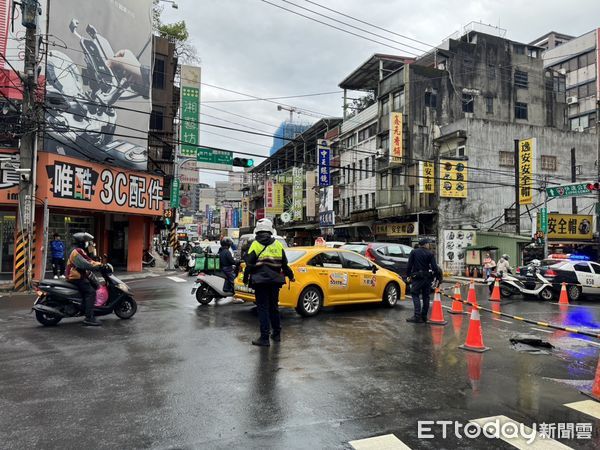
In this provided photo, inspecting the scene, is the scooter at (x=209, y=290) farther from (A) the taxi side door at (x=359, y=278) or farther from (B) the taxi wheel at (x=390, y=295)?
(B) the taxi wheel at (x=390, y=295)

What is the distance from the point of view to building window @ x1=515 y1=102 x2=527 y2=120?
1555 inches

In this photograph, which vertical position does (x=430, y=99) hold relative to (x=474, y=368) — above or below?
above

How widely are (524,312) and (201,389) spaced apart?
32.7ft

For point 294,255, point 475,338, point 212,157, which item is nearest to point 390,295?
point 294,255

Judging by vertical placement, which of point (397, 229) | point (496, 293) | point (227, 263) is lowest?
point (496, 293)

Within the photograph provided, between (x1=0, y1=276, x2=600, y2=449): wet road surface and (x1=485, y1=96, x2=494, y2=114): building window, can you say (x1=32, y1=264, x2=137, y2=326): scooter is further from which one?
(x1=485, y1=96, x2=494, y2=114): building window

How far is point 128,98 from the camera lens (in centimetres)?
2241

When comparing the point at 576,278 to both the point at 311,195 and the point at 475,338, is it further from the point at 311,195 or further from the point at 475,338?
the point at 311,195

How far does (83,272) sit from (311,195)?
3906 cm

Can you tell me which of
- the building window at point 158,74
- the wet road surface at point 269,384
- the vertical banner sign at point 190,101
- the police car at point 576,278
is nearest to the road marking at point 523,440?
the wet road surface at point 269,384

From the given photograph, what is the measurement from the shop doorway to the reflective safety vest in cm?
1736

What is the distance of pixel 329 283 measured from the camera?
10227 mm

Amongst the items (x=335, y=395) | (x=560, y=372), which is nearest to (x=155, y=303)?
(x=335, y=395)

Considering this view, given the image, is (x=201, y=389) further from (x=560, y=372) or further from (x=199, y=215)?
(x=199, y=215)
